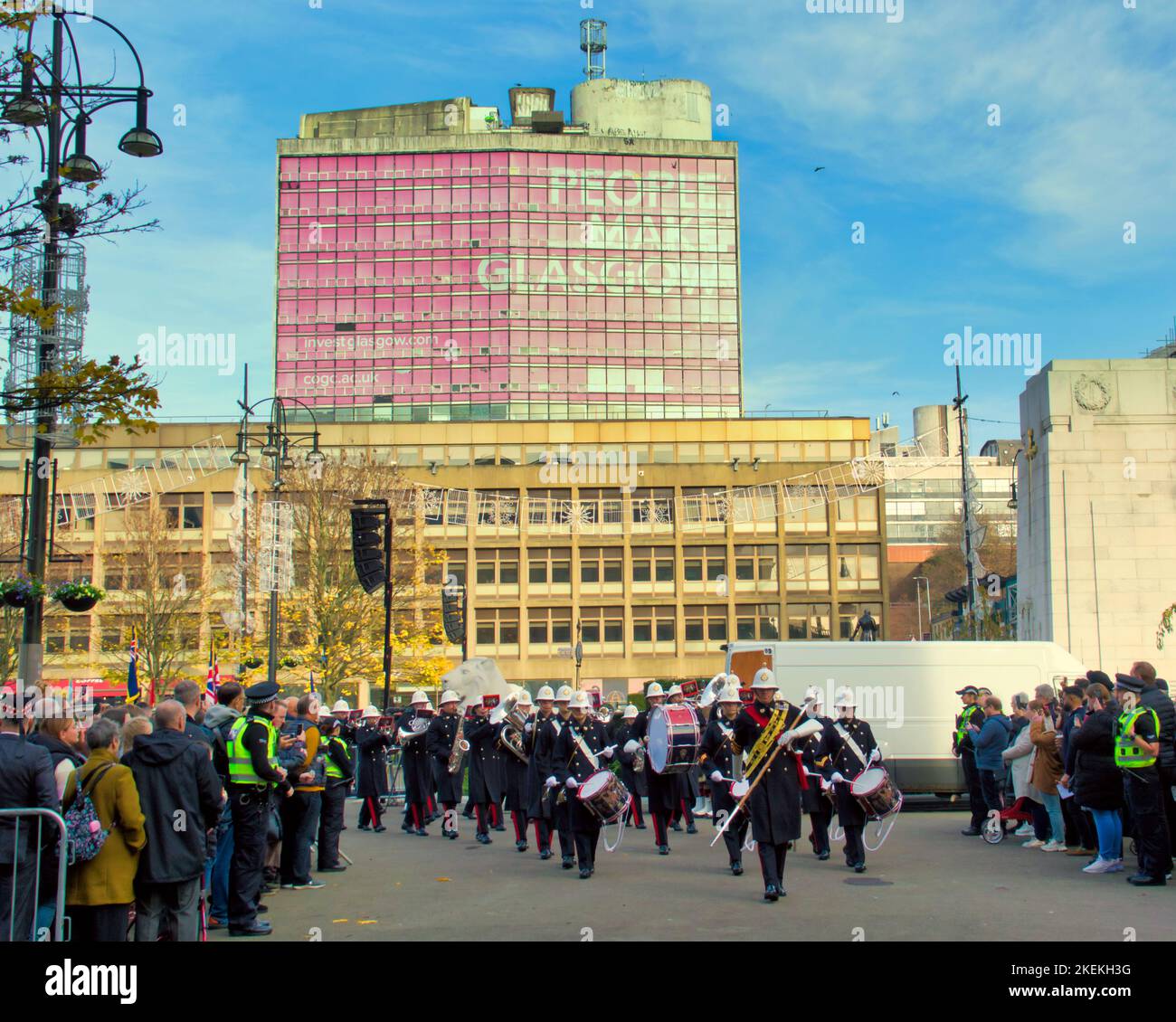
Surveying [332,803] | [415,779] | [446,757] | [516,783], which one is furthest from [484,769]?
[332,803]

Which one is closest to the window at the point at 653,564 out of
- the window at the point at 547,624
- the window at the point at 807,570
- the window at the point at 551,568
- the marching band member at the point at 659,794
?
the window at the point at 551,568

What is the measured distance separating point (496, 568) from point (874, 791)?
54192 mm

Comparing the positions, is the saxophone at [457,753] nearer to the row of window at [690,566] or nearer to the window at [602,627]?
the row of window at [690,566]

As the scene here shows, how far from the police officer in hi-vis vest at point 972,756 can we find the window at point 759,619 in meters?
49.0

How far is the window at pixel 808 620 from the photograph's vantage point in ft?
219

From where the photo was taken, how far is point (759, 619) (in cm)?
6694

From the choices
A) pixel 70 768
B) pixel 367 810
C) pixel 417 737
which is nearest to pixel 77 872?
pixel 70 768

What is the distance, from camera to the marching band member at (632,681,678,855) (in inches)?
621

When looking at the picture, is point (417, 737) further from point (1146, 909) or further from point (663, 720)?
point (1146, 909)

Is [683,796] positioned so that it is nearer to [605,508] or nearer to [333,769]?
[333,769]

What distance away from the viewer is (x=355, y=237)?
302 ft

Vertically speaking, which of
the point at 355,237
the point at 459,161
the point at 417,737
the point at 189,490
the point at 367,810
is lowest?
the point at 367,810
